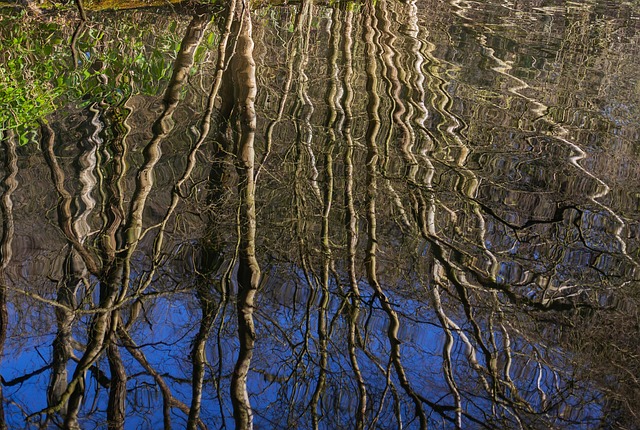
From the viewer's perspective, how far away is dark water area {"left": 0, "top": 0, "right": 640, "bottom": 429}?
3.57m

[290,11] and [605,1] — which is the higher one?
[605,1]

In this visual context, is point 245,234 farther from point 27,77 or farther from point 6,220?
point 27,77

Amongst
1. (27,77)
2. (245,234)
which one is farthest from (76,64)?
(245,234)

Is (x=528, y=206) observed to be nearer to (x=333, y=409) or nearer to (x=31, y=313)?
(x=333, y=409)

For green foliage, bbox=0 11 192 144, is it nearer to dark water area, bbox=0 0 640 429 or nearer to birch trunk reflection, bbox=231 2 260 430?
dark water area, bbox=0 0 640 429

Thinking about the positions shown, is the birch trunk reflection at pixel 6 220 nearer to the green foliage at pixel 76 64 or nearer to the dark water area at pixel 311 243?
the dark water area at pixel 311 243

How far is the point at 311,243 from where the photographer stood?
189 inches

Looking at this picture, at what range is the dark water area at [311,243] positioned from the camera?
357cm

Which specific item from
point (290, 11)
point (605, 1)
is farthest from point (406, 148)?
point (605, 1)

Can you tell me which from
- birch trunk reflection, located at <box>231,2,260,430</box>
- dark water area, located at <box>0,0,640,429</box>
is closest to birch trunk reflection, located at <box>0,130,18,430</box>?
dark water area, located at <box>0,0,640,429</box>

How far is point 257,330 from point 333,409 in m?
0.72

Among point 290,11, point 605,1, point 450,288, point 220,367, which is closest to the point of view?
point 220,367

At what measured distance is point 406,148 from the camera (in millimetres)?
6492

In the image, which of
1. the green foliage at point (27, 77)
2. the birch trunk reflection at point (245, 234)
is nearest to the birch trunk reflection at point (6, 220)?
the green foliage at point (27, 77)
